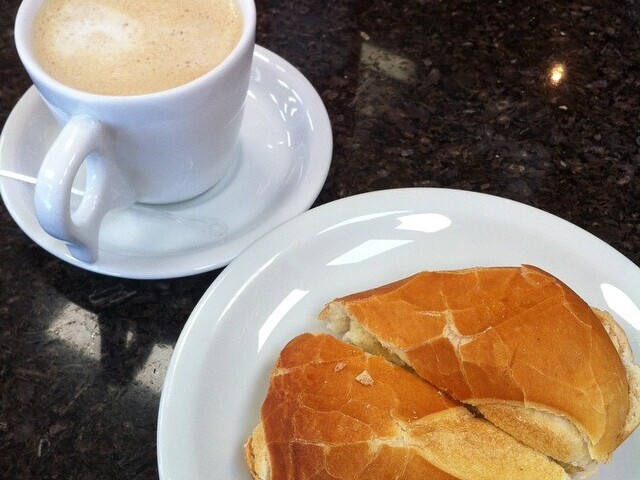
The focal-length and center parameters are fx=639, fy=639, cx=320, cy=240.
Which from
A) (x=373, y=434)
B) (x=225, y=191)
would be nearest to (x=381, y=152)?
(x=225, y=191)

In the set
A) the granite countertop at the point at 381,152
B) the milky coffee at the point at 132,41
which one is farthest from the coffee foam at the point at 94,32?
the granite countertop at the point at 381,152

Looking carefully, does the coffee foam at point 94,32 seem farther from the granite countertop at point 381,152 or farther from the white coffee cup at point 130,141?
the granite countertop at point 381,152

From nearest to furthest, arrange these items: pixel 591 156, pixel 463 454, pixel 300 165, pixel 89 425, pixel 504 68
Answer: pixel 463 454
pixel 89 425
pixel 300 165
pixel 591 156
pixel 504 68

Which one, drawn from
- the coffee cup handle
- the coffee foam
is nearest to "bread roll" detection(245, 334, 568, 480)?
the coffee cup handle

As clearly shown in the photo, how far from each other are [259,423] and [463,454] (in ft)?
0.70

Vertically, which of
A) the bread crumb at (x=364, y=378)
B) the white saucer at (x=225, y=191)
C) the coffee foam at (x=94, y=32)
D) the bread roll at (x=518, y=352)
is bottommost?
the white saucer at (x=225, y=191)

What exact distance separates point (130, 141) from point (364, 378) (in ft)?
1.24

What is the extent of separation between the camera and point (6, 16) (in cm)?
122

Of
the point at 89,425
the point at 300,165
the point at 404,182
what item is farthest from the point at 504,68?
the point at 89,425

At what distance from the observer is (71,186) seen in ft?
2.21

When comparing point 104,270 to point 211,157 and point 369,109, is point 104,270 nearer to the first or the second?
point 211,157

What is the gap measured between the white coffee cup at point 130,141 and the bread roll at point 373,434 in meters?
0.31

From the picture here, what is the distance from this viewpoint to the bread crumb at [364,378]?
64 centimetres

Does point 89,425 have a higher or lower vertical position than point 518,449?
lower
